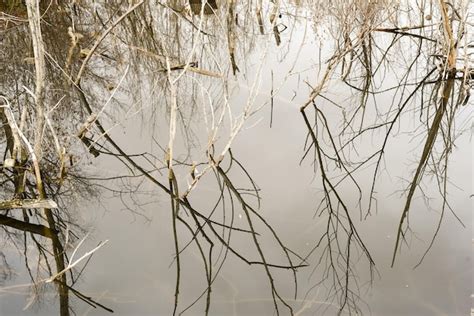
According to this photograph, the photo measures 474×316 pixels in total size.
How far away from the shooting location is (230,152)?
2348 millimetres

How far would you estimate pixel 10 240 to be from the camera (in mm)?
1958

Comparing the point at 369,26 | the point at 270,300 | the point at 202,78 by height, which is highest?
the point at 369,26

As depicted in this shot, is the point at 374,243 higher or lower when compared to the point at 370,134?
lower

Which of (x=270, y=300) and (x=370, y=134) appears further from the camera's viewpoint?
(x=370, y=134)

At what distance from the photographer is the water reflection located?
1884 mm

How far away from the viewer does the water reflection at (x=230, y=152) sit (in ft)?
6.18

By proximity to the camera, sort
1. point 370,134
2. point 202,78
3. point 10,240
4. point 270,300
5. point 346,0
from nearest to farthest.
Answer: point 270,300 → point 10,240 → point 370,134 → point 202,78 → point 346,0

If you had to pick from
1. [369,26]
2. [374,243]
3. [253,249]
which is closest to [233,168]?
[253,249]

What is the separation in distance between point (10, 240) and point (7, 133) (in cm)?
57

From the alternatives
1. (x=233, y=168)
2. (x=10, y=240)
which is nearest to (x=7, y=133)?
(x=10, y=240)

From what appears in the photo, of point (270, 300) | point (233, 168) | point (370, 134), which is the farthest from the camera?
point (370, 134)

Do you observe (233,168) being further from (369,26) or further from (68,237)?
(369,26)

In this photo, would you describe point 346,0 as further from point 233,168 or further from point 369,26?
point 233,168

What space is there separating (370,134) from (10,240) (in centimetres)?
151
